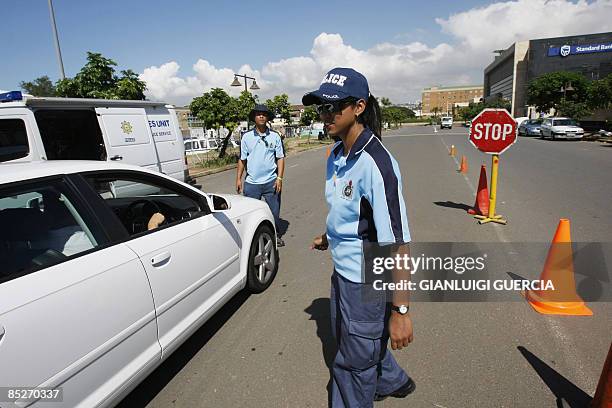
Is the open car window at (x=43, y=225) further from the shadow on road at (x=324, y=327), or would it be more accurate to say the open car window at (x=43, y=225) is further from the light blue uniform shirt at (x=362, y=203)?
the shadow on road at (x=324, y=327)

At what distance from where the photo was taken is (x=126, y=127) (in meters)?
7.62

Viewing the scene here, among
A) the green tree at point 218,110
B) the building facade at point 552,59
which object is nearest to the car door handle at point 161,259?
the green tree at point 218,110

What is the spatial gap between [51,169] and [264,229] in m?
2.15

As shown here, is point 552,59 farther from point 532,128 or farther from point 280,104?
point 280,104

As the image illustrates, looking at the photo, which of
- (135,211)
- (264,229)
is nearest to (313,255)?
(264,229)

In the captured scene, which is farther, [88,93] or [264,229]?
[88,93]

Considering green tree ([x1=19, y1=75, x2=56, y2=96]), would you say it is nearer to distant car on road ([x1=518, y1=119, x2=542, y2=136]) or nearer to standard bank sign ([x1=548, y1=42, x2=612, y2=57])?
distant car on road ([x1=518, y1=119, x2=542, y2=136])

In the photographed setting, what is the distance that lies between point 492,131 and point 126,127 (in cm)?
681

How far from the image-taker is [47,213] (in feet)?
6.99

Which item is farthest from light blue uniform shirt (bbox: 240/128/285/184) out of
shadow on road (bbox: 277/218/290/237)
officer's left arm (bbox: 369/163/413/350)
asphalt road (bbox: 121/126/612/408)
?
officer's left arm (bbox: 369/163/413/350)

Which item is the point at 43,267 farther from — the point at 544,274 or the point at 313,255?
the point at 544,274

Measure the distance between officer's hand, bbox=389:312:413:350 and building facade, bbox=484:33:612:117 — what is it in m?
76.6

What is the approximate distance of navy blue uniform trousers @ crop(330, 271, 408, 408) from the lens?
183 cm

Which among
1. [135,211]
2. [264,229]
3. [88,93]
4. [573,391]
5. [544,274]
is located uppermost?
[88,93]
